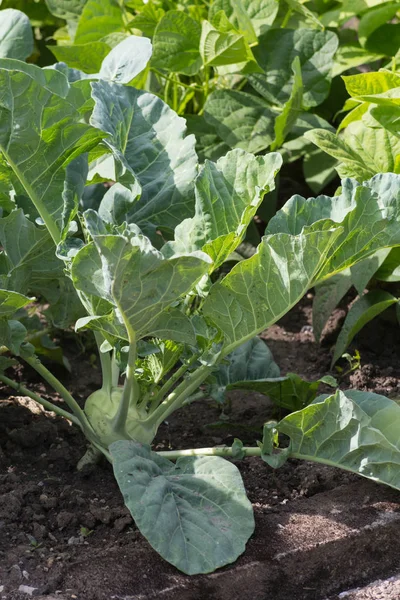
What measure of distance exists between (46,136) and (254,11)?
1.09m

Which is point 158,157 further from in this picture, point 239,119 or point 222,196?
point 239,119

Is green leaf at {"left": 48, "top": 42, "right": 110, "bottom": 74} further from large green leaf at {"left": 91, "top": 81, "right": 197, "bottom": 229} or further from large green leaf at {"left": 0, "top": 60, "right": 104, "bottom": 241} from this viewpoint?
large green leaf at {"left": 0, "top": 60, "right": 104, "bottom": 241}

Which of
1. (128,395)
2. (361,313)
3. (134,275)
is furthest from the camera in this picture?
(361,313)

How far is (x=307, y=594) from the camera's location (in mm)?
1374

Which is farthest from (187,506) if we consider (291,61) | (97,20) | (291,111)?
(97,20)

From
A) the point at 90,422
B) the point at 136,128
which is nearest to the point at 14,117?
the point at 136,128

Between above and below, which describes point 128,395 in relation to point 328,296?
above

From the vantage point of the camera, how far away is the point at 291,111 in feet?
6.95

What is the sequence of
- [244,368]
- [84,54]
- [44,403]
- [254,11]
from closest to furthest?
[44,403] < [244,368] < [84,54] < [254,11]

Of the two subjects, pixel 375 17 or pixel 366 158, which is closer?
pixel 366 158

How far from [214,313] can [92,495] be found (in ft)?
1.33

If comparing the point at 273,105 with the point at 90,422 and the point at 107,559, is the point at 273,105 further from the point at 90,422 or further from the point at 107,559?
the point at 107,559

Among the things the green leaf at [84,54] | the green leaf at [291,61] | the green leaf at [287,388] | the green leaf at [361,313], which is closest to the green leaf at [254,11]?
the green leaf at [291,61]

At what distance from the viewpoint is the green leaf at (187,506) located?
1.29 meters
